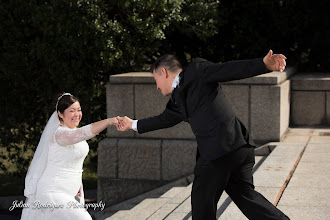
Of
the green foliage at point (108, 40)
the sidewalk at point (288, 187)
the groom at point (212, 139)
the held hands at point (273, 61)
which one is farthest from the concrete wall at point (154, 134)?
the held hands at point (273, 61)

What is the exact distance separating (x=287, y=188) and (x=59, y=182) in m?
2.79

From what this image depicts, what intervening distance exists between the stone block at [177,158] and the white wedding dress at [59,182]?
4776 millimetres

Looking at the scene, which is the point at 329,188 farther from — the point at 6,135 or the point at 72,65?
the point at 6,135

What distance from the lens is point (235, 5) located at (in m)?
12.9

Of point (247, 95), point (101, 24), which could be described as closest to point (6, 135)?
point (101, 24)

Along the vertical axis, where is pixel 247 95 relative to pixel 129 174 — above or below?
above

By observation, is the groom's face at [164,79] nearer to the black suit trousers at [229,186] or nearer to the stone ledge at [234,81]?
the black suit trousers at [229,186]

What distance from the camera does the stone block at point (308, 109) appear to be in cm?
1156

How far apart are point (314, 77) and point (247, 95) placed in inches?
98.2

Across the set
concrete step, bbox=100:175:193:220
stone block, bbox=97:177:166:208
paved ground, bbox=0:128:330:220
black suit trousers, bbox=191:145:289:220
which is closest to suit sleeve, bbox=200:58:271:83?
black suit trousers, bbox=191:145:289:220

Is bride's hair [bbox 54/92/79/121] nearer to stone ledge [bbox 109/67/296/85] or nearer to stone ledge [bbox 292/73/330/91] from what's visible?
stone ledge [bbox 109/67/296/85]

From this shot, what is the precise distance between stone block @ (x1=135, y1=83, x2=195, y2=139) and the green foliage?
1.28m

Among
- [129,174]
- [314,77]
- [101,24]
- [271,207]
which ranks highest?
[101,24]

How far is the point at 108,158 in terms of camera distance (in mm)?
10547
